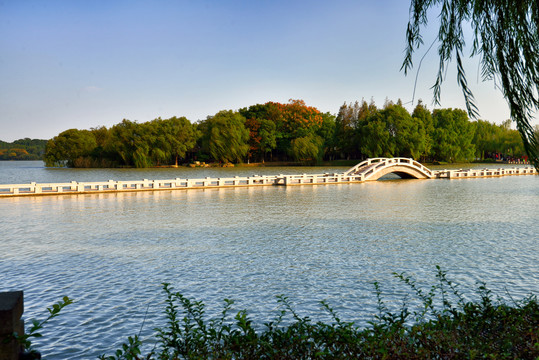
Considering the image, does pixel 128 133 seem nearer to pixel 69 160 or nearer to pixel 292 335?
pixel 69 160

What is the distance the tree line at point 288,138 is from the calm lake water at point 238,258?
54.2 metres

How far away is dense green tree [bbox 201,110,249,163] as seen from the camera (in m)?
76.9

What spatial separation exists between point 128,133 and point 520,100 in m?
76.6

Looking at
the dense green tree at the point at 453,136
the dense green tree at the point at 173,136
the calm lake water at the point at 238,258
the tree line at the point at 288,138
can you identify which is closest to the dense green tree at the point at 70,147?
the tree line at the point at 288,138

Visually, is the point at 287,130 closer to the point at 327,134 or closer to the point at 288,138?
the point at 288,138

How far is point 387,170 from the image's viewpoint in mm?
44500

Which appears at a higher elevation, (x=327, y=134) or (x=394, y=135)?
(x=327, y=134)

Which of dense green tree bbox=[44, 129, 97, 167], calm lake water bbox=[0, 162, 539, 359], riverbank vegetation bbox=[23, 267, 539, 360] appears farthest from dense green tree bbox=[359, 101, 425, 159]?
riverbank vegetation bbox=[23, 267, 539, 360]

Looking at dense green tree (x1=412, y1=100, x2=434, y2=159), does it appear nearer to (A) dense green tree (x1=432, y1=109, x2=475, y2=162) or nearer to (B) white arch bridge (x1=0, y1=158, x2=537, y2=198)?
(A) dense green tree (x1=432, y1=109, x2=475, y2=162)

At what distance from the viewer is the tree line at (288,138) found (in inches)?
2918

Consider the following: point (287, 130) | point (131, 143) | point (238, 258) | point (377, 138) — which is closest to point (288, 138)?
point (287, 130)

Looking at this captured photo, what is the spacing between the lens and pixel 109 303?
7.72 m

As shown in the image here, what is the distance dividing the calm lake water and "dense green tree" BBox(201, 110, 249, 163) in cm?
5602

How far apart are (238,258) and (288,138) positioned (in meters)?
76.1
